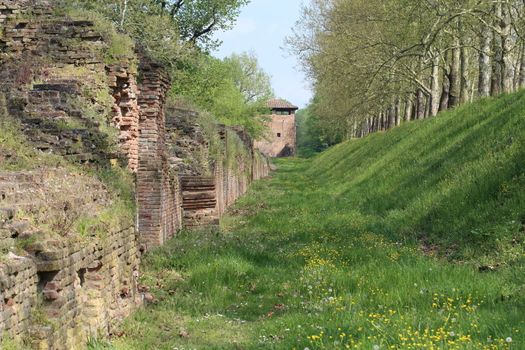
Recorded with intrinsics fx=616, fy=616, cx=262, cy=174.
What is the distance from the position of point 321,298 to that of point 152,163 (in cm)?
618

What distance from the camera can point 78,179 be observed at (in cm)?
745

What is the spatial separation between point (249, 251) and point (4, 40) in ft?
19.3

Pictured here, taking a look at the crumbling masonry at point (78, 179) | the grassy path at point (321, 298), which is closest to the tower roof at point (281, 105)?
the crumbling masonry at point (78, 179)

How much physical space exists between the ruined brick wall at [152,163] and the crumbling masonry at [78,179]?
0.02 meters

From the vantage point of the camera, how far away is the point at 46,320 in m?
5.10

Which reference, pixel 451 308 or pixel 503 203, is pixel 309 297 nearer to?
pixel 451 308

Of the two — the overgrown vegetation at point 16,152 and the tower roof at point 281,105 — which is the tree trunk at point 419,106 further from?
the tower roof at point 281,105

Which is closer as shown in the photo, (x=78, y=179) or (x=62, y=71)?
(x=78, y=179)

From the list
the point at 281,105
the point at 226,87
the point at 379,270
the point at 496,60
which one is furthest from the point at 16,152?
the point at 281,105

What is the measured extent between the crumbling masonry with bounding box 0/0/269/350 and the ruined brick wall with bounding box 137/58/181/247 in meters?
0.02

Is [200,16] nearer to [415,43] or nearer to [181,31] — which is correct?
[181,31]

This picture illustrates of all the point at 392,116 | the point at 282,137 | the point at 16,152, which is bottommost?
the point at 16,152

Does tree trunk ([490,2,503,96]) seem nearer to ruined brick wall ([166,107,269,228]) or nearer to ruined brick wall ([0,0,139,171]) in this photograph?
ruined brick wall ([166,107,269,228])

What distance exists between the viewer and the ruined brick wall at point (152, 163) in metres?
12.8
